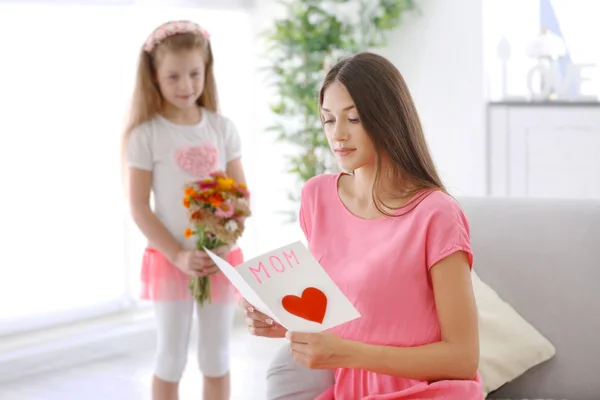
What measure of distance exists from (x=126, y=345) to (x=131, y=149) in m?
1.79

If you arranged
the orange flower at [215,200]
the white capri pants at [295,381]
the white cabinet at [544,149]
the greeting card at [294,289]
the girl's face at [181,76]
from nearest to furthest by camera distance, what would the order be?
1. the greeting card at [294,289]
2. the white capri pants at [295,381]
3. the orange flower at [215,200]
4. the girl's face at [181,76]
5. the white cabinet at [544,149]

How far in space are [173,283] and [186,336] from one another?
0.58 feet

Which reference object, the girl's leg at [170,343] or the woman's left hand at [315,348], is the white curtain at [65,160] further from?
the woman's left hand at [315,348]

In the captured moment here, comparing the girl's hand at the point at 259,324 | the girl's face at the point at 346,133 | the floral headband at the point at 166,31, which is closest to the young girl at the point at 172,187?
the floral headband at the point at 166,31

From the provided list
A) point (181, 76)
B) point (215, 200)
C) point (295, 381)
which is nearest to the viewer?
point (295, 381)

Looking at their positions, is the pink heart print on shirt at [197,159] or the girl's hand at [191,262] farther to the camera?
the pink heart print on shirt at [197,159]

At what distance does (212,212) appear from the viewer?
269 cm

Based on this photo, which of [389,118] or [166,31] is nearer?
[389,118]

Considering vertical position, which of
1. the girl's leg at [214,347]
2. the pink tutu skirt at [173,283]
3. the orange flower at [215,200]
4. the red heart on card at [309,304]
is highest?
the orange flower at [215,200]

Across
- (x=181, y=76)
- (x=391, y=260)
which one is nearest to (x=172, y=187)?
(x=181, y=76)

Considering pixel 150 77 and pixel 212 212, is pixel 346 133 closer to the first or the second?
pixel 212 212

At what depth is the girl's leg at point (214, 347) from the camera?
2.85 m

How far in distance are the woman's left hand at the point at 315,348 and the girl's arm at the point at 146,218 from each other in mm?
1248

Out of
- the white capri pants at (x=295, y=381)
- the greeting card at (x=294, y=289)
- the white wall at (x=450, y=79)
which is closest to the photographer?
the greeting card at (x=294, y=289)
